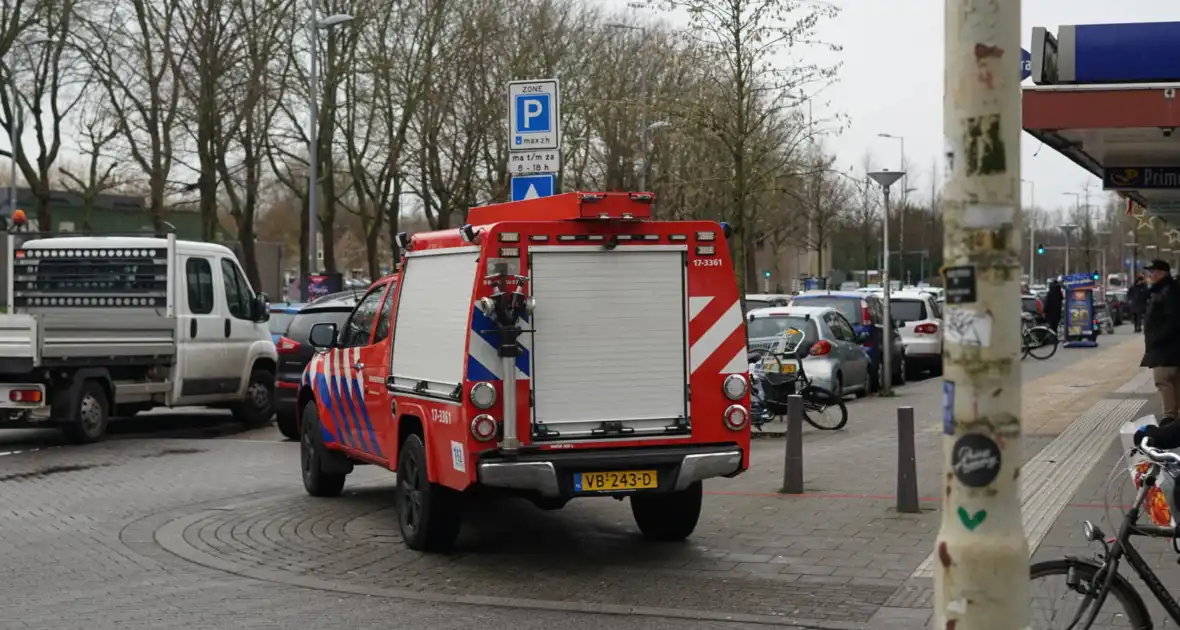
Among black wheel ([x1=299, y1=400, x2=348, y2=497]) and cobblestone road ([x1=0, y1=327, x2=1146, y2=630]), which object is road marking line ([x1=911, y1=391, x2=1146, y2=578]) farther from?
black wheel ([x1=299, y1=400, x2=348, y2=497])

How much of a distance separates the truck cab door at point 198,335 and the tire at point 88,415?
99 centimetres

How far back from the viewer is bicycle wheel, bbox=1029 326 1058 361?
109 ft

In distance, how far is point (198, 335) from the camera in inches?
701

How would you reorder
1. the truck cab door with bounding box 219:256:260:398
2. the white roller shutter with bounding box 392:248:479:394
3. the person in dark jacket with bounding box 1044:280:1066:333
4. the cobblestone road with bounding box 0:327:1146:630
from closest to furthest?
the cobblestone road with bounding box 0:327:1146:630
the white roller shutter with bounding box 392:248:479:394
the truck cab door with bounding box 219:256:260:398
the person in dark jacket with bounding box 1044:280:1066:333

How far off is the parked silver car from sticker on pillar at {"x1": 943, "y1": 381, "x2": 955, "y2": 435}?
47.9 ft

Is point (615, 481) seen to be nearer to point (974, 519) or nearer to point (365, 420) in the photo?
point (365, 420)

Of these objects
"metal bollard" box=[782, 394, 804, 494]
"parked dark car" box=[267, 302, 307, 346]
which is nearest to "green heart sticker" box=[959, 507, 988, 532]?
"metal bollard" box=[782, 394, 804, 494]

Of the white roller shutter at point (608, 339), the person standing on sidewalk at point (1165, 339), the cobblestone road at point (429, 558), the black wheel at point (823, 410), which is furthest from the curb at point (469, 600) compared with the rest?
the person standing on sidewalk at point (1165, 339)

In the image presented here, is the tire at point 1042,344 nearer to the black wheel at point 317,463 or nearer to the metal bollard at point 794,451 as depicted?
the metal bollard at point 794,451

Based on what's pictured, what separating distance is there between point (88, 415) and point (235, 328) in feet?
8.24

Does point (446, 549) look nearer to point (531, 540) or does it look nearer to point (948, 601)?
point (531, 540)

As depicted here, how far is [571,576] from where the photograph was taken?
28.9ft

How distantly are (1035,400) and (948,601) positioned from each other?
57.2 ft

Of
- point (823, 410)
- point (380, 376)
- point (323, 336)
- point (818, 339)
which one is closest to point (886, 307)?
point (818, 339)
